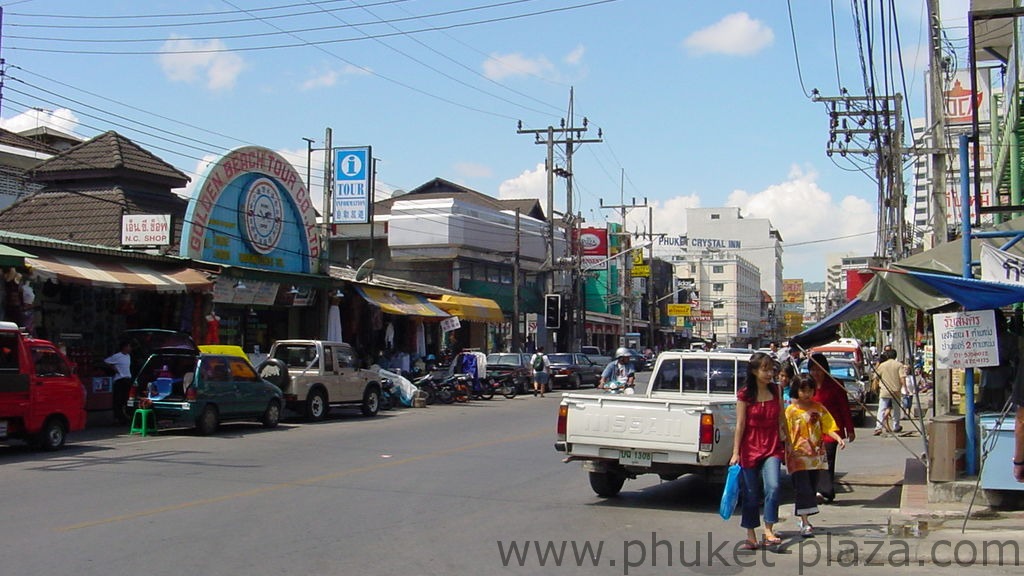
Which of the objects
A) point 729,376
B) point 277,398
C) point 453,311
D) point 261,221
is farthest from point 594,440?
point 453,311

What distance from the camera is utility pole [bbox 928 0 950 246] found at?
1811cm

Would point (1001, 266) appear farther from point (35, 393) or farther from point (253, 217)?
point (253, 217)

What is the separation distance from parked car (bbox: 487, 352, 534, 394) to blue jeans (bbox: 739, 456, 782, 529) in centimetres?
2725

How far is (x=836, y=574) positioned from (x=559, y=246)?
52.2 meters

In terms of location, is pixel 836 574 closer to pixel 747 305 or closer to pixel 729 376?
pixel 729 376

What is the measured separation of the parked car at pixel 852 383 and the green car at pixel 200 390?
495 inches

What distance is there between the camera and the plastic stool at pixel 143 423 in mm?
19328

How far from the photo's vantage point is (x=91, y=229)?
31.7 meters

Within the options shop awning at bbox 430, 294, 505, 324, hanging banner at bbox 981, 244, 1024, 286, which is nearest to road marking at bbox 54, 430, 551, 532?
hanging banner at bbox 981, 244, 1024, 286

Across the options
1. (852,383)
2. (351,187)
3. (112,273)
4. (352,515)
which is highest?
(351,187)

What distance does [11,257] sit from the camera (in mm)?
18969

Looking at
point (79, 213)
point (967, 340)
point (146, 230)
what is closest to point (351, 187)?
point (79, 213)

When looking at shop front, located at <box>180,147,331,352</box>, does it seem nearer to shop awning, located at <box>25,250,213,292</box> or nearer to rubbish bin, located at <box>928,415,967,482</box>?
shop awning, located at <box>25,250,213,292</box>

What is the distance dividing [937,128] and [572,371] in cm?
2540
